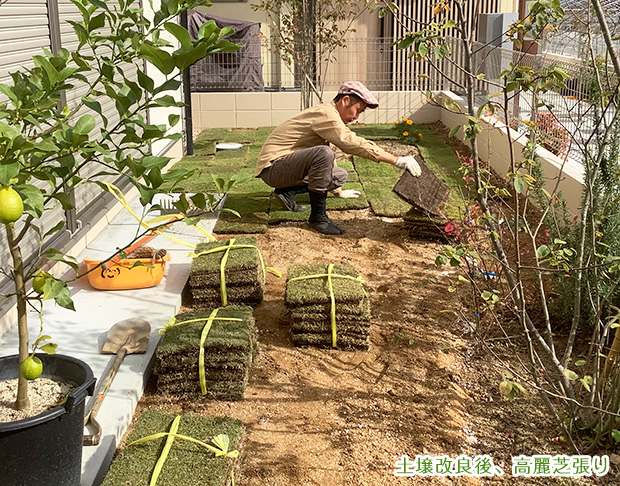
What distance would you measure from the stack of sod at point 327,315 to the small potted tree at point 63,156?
158cm

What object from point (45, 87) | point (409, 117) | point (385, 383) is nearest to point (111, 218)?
point (385, 383)

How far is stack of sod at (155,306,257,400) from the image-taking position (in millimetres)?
3471

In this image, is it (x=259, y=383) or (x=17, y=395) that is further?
(x=259, y=383)

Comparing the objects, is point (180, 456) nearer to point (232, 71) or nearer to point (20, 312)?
point (20, 312)

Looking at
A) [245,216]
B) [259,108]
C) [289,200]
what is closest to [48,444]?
[245,216]

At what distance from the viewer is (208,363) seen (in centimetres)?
A: 348

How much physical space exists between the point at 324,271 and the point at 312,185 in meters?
1.95

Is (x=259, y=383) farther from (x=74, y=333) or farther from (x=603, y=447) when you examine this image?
(x=603, y=447)

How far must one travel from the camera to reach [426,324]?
439 centimetres

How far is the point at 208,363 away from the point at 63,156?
1.70 metres

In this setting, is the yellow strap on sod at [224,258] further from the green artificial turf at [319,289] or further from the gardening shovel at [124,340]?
A: the gardening shovel at [124,340]

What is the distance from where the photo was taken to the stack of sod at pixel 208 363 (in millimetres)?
3471

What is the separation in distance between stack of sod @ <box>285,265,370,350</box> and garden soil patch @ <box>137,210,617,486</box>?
0.08 meters
